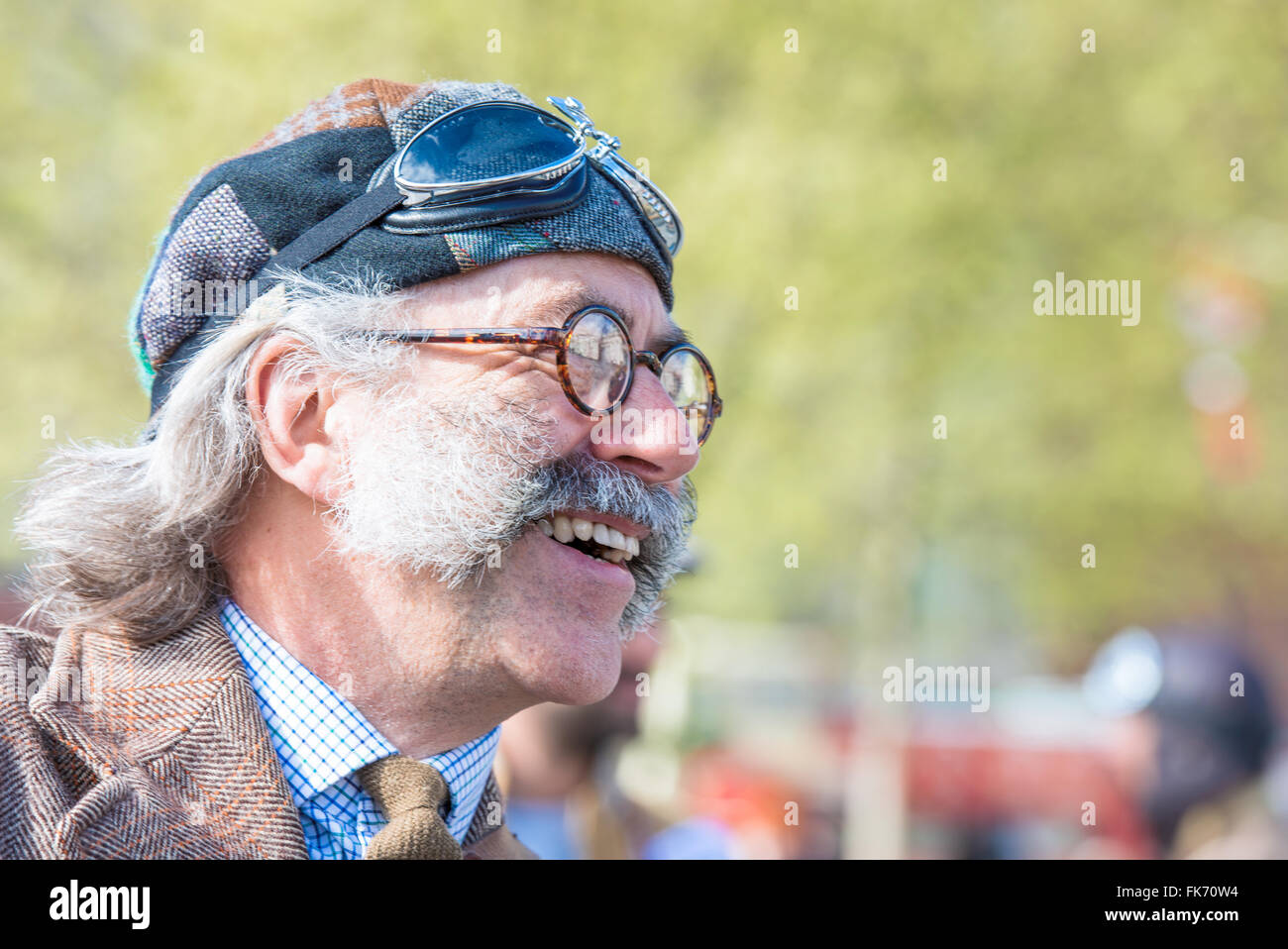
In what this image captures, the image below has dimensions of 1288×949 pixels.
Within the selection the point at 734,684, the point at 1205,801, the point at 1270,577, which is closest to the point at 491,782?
the point at 1205,801

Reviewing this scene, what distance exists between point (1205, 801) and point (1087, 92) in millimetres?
5960

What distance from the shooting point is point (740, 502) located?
9055 mm

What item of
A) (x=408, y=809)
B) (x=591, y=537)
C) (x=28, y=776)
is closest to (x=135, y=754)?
(x=28, y=776)

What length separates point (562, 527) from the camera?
238 centimetres

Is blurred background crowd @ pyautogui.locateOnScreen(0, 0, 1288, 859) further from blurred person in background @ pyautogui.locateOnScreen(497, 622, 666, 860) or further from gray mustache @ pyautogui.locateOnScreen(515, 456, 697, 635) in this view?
gray mustache @ pyautogui.locateOnScreen(515, 456, 697, 635)

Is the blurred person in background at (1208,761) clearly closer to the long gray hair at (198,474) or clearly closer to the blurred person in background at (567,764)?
the blurred person in background at (567,764)

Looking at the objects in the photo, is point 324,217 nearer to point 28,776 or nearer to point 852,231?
point 28,776

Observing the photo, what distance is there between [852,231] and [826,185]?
14.1 inches

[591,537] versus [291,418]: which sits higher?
[291,418]

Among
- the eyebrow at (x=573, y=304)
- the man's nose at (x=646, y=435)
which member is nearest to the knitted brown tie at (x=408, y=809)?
the man's nose at (x=646, y=435)

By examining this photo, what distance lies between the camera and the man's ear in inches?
89.9

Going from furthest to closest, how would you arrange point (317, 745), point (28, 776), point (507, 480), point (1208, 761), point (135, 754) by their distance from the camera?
point (1208, 761) → point (507, 480) → point (317, 745) → point (135, 754) → point (28, 776)

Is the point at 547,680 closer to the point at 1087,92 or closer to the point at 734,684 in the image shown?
the point at 1087,92

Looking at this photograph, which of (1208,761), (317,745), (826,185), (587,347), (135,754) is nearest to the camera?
(135,754)
